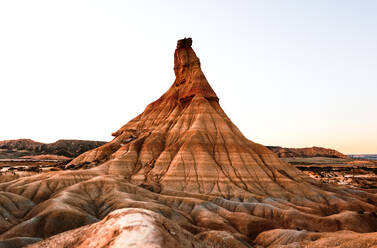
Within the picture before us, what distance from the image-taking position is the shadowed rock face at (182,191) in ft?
112

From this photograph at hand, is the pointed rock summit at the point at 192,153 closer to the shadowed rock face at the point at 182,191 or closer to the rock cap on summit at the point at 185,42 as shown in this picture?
the shadowed rock face at the point at 182,191

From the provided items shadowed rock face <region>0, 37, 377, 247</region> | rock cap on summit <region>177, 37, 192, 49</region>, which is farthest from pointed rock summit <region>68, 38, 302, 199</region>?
rock cap on summit <region>177, 37, 192, 49</region>

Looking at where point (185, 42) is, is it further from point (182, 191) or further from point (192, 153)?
point (182, 191)

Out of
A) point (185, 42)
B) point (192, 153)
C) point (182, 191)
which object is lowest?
point (182, 191)

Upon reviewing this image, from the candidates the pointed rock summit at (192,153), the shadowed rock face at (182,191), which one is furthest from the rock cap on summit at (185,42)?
the pointed rock summit at (192,153)

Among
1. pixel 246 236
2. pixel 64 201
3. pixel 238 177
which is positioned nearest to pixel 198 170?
pixel 238 177

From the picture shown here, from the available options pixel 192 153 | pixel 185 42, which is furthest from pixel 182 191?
pixel 185 42

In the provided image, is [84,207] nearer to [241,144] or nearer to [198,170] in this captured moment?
[198,170]

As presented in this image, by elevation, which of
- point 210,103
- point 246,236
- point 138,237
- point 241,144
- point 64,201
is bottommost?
point 246,236

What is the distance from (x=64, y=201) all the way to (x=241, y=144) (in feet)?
164

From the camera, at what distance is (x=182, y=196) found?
61625 mm

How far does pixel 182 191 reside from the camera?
212ft

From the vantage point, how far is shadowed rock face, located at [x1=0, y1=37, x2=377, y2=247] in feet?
112

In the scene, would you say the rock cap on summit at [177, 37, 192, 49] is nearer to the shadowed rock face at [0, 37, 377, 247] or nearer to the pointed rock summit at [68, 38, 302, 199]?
the shadowed rock face at [0, 37, 377, 247]
